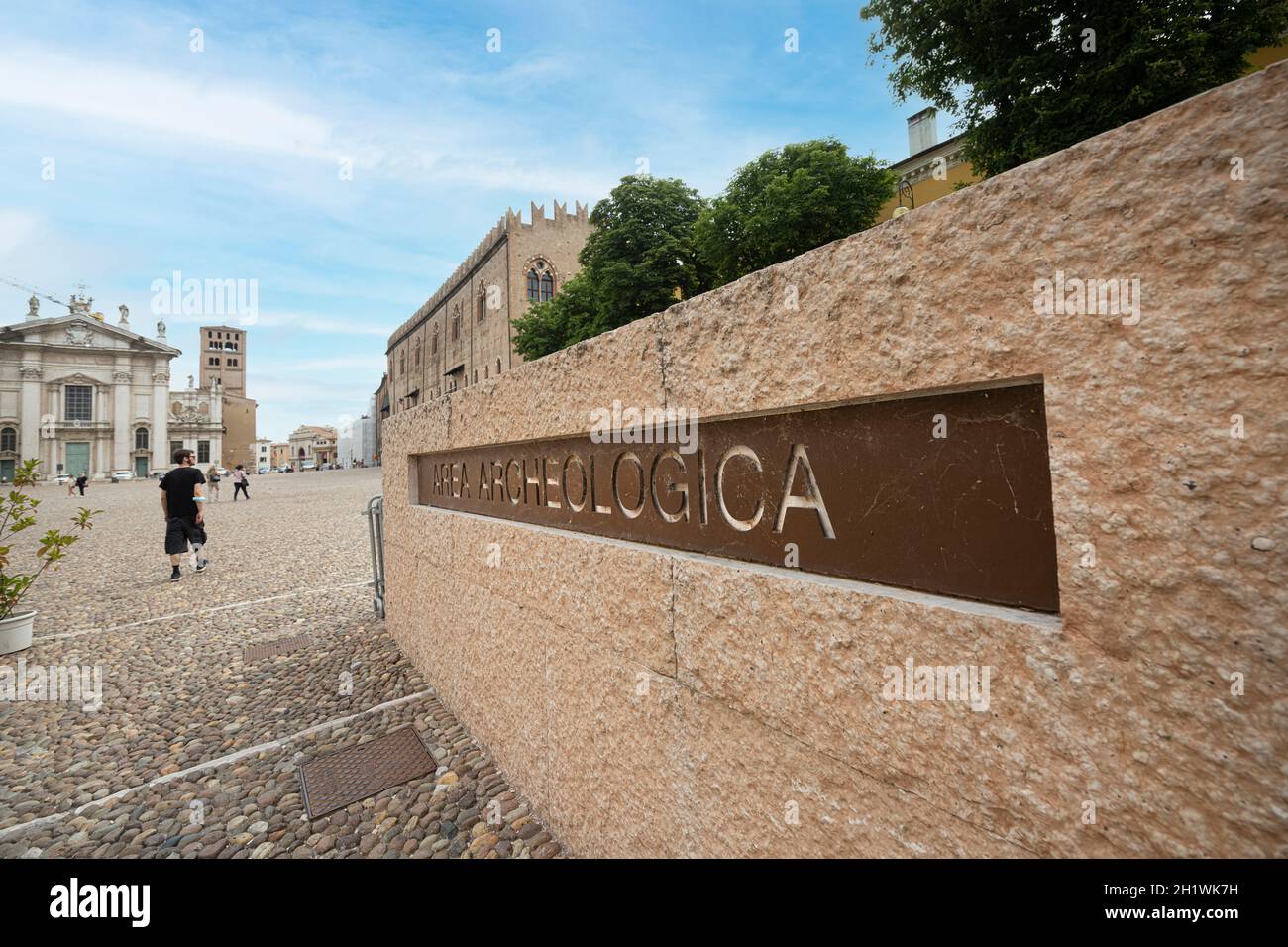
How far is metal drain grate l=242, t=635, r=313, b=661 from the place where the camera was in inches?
196

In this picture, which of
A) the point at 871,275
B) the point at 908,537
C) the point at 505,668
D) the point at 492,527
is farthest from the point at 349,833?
the point at 871,275

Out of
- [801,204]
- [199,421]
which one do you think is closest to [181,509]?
[801,204]

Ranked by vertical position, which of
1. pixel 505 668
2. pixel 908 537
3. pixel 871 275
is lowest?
pixel 505 668

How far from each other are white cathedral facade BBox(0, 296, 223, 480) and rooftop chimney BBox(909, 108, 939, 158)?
64505mm

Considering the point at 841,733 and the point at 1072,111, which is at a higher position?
the point at 1072,111

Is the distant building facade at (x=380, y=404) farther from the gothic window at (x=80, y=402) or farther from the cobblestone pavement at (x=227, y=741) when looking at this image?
the cobblestone pavement at (x=227, y=741)

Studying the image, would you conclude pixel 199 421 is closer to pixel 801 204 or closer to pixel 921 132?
pixel 801 204

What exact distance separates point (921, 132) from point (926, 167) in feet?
8.23

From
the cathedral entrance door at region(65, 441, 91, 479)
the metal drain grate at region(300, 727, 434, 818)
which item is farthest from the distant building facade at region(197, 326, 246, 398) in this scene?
the metal drain grate at region(300, 727, 434, 818)

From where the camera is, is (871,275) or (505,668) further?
(505,668)

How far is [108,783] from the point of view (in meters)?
3.08

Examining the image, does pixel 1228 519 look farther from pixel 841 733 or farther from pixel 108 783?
pixel 108 783

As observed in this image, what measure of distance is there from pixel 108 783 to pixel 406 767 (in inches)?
61.2

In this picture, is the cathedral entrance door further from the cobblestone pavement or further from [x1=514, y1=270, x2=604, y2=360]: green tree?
the cobblestone pavement
